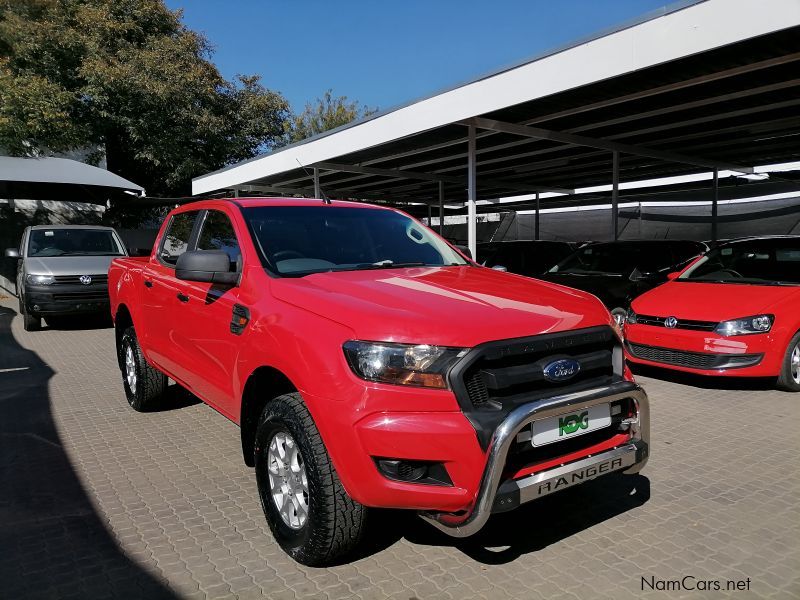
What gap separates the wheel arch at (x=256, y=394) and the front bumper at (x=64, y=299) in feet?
29.1

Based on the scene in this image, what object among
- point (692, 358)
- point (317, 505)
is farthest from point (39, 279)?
point (692, 358)

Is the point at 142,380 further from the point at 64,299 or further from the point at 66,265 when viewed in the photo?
the point at 66,265

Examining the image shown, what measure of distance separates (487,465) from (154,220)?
22.9 metres

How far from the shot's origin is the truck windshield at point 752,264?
6.53 metres

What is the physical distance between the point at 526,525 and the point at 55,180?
16696 millimetres

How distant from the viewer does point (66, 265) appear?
11.0m

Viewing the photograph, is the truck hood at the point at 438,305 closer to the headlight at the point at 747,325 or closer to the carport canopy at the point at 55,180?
the headlight at the point at 747,325

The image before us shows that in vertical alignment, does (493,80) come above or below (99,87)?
below

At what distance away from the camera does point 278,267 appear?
11.4 feet

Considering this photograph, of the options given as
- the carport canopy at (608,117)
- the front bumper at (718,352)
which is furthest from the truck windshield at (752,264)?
the carport canopy at (608,117)

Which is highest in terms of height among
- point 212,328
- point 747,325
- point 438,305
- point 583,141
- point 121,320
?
point 583,141

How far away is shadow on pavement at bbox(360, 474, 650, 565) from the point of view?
123 inches

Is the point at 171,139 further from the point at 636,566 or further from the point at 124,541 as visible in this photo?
the point at 636,566

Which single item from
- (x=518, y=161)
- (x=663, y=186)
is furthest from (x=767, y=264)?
(x=663, y=186)
